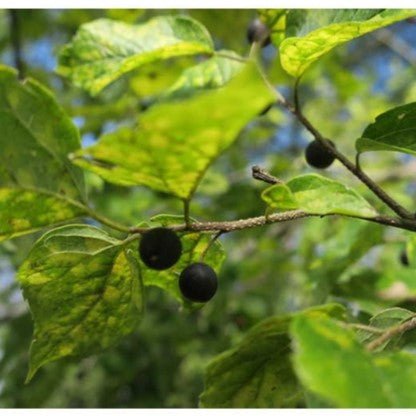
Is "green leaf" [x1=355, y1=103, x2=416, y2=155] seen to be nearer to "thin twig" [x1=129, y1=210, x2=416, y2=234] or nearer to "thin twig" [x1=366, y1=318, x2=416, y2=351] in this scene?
"thin twig" [x1=129, y1=210, x2=416, y2=234]

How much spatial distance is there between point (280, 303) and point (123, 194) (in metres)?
1.22

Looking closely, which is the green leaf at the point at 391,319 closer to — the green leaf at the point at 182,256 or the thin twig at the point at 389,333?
the thin twig at the point at 389,333

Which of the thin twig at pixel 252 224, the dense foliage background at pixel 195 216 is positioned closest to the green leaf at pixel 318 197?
the thin twig at pixel 252 224

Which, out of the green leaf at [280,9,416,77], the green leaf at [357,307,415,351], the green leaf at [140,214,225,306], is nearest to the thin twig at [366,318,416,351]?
the green leaf at [357,307,415,351]

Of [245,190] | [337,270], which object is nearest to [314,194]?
[337,270]

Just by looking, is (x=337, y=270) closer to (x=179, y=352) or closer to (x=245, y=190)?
(x=245, y=190)

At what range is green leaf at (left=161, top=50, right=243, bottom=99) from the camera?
1889mm

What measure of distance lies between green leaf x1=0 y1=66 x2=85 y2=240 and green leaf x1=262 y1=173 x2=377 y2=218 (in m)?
0.29

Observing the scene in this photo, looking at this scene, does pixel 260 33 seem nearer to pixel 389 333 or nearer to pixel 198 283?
pixel 198 283

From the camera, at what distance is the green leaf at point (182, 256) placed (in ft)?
4.47

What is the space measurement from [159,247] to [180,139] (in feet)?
1.03

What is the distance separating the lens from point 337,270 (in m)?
2.48

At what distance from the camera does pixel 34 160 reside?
1.11m

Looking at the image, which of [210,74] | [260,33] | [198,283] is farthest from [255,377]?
[260,33]
